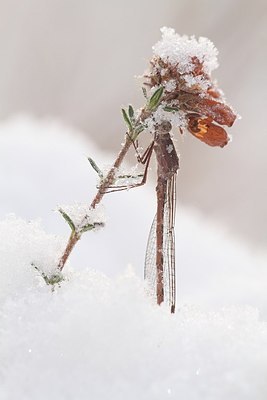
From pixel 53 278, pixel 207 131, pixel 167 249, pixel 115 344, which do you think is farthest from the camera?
pixel 167 249

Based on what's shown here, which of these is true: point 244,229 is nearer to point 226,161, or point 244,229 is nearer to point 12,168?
point 226,161

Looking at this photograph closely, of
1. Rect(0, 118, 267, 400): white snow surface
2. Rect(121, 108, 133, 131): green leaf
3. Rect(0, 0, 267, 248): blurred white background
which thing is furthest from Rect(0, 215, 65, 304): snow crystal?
Rect(0, 0, 267, 248): blurred white background

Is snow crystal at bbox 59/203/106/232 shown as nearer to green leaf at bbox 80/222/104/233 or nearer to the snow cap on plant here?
green leaf at bbox 80/222/104/233

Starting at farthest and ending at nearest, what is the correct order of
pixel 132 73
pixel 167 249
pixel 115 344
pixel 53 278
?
pixel 132 73 < pixel 167 249 < pixel 53 278 < pixel 115 344

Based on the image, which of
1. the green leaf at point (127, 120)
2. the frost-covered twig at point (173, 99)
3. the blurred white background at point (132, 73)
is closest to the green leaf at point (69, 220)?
the frost-covered twig at point (173, 99)

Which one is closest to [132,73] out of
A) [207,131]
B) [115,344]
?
[207,131]

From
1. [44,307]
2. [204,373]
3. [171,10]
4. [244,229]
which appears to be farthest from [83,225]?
[171,10]

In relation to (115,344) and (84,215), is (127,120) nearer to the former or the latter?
(84,215)
